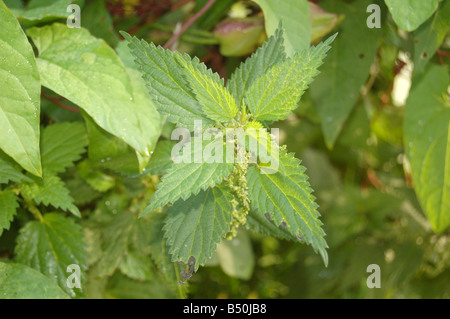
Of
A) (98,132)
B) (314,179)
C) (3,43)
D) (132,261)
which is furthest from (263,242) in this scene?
(3,43)

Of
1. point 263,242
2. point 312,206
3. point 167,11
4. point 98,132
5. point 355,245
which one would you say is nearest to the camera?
point 312,206

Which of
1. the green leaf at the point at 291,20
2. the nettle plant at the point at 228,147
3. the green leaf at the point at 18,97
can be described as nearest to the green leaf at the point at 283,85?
the nettle plant at the point at 228,147

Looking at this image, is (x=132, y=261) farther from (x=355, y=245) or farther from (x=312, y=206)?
(x=355, y=245)

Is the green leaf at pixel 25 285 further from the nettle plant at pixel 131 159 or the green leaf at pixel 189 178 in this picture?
the green leaf at pixel 189 178

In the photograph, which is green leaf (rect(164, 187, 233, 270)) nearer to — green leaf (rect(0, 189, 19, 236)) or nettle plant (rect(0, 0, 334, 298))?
nettle plant (rect(0, 0, 334, 298))

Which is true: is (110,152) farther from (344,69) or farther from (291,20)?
(344,69)

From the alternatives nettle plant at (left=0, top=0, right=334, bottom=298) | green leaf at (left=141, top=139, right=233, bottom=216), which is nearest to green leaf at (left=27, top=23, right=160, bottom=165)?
nettle plant at (left=0, top=0, right=334, bottom=298)
